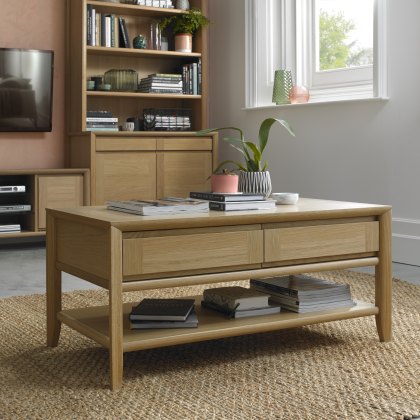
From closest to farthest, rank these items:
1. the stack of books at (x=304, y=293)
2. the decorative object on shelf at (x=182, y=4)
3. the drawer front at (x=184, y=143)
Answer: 1. the stack of books at (x=304, y=293)
2. the drawer front at (x=184, y=143)
3. the decorative object on shelf at (x=182, y=4)

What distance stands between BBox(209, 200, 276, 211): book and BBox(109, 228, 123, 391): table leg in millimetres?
410

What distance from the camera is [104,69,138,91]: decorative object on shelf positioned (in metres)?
5.30

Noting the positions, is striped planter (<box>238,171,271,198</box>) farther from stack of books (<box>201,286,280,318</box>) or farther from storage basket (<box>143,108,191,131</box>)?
storage basket (<box>143,108,191,131</box>)

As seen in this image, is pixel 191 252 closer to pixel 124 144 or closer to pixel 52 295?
pixel 52 295

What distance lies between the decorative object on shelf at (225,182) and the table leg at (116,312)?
667 millimetres

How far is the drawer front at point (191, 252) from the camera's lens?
6.73ft

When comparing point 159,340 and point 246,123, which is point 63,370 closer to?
point 159,340

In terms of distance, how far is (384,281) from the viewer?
8.23 feet

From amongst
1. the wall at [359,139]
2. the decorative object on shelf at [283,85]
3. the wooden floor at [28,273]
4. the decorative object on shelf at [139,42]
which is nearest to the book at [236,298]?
the wooden floor at [28,273]

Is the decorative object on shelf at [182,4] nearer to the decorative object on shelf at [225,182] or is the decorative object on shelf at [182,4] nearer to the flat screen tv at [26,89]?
the flat screen tv at [26,89]

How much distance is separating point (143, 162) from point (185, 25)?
1.04 metres

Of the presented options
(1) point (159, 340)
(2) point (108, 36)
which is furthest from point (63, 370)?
(2) point (108, 36)

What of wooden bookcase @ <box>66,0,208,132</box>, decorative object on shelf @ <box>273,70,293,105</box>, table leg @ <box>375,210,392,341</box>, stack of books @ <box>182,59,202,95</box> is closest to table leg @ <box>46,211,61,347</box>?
table leg @ <box>375,210,392,341</box>

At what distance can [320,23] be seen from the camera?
504 cm
